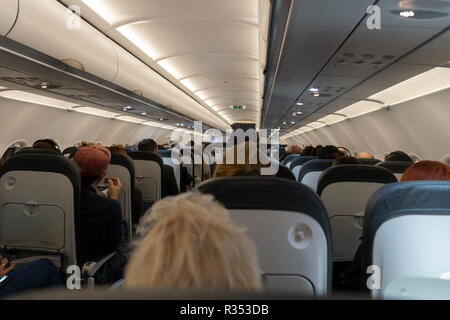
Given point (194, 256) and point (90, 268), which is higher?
point (194, 256)

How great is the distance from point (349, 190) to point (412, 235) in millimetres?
1406

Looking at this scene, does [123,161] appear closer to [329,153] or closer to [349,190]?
[349,190]

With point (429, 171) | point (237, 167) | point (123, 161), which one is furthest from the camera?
point (123, 161)

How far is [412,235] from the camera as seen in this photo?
1689 millimetres

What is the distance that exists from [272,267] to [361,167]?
1.76 metres

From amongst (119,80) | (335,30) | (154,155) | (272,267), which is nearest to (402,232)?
(272,267)

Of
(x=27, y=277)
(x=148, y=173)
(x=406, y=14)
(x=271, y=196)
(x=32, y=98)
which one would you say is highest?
(x=32, y=98)

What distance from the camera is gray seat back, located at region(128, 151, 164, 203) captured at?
557 cm

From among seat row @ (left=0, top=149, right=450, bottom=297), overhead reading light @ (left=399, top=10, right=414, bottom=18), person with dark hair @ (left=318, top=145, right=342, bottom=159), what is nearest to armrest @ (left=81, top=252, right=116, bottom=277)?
seat row @ (left=0, top=149, right=450, bottom=297)

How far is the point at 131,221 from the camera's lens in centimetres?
498

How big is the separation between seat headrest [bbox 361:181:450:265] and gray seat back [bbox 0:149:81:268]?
231cm

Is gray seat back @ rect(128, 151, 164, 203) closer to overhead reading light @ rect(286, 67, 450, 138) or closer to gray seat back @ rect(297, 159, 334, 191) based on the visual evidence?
gray seat back @ rect(297, 159, 334, 191)

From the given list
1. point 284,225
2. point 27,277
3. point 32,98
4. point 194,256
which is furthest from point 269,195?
point 32,98
